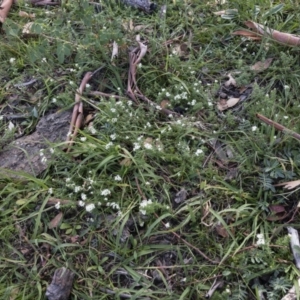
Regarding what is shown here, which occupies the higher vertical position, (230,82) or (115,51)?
(115,51)

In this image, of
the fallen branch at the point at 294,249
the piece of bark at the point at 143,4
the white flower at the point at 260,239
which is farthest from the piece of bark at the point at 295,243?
the piece of bark at the point at 143,4

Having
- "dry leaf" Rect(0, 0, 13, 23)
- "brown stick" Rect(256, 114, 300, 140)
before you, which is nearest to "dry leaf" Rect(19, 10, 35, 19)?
"dry leaf" Rect(0, 0, 13, 23)

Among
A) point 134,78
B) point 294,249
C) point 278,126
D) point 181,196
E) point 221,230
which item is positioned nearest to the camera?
point 294,249

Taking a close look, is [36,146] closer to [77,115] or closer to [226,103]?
[77,115]

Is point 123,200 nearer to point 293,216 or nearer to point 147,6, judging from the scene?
point 293,216

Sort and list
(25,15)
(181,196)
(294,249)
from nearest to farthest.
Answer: (294,249) < (181,196) < (25,15)

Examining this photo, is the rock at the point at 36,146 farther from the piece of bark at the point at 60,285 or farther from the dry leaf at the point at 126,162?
the piece of bark at the point at 60,285

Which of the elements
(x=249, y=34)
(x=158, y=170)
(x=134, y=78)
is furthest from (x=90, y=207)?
(x=249, y=34)
